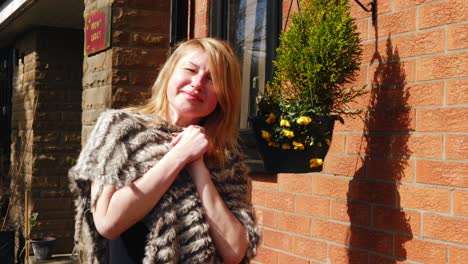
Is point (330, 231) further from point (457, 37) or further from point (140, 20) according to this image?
point (140, 20)

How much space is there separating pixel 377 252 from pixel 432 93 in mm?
674

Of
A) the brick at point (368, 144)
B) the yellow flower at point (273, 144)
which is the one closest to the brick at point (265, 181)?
the brick at point (368, 144)

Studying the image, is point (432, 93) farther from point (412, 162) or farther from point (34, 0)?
point (34, 0)

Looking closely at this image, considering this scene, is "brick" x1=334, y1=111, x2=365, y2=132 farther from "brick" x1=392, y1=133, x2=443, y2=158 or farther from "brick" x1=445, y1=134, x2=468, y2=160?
"brick" x1=445, y1=134, x2=468, y2=160

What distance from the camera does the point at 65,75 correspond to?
7199mm

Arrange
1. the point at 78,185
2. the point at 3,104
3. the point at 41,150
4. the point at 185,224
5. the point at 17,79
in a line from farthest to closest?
the point at 3,104 → the point at 17,79 → the point at 41,150 → the point at 78,185 → the point at 185,224

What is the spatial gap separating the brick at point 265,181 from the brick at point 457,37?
1237 mm

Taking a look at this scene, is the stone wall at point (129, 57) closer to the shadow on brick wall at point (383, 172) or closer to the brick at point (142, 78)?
the brick at point (142, 78)

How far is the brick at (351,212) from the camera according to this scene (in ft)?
7.51

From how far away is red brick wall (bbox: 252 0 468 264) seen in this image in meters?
1.93

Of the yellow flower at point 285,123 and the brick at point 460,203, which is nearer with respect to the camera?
A: the brick at point 460,203

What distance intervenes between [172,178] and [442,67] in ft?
3.56

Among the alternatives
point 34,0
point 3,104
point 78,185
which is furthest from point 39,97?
point 78,185

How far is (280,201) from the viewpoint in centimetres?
285
